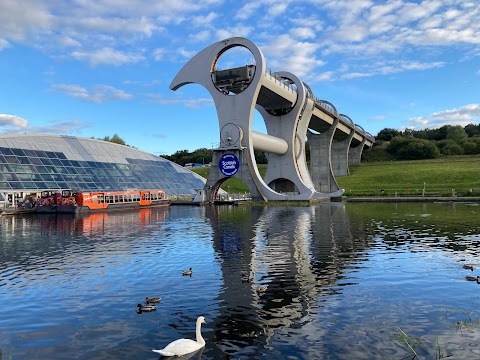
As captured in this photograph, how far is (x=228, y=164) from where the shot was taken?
6519cm

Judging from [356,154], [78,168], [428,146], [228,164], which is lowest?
[78,168]

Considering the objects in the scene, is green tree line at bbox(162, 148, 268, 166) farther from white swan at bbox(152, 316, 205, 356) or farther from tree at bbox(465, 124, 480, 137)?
white swan at bbox(152, 316, 205, 356)

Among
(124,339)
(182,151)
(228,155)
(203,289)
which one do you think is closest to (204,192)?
(228,155)

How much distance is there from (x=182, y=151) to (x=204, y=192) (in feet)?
422

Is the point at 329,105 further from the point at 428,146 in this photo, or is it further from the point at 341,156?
the point at 428,146

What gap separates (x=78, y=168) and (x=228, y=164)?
80.3 ft

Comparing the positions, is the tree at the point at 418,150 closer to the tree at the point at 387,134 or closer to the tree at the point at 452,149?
the tree at the point at 452,149

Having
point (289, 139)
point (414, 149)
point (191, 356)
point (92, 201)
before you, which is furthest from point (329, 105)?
point (191, 356)

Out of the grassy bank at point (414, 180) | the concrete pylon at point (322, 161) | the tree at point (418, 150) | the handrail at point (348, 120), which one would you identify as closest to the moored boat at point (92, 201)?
the grassy bank at point (414, 180)

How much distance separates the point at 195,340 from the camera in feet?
34.6


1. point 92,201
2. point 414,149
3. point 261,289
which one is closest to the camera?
point 261,289

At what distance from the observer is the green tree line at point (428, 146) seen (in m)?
130

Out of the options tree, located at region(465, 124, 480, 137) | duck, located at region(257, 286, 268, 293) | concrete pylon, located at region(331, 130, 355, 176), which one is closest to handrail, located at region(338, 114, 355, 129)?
concrete pylon, located at region(331, 130, 355, 176)

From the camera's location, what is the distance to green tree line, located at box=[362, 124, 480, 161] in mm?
129500
